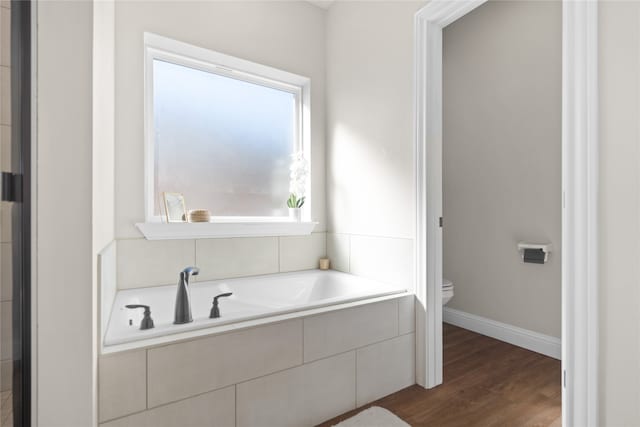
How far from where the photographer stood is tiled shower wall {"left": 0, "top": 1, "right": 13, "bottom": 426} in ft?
2.55

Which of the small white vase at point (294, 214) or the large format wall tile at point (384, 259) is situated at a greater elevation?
the small white vase at point (294, 214)

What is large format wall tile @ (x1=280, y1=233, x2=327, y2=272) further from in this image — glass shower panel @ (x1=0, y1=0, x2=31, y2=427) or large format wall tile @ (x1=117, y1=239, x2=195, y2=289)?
glass shower panel @ (x1=0, y1=0, x2=31, y2=427)

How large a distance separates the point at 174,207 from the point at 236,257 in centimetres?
53

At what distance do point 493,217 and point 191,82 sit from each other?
2.52 m

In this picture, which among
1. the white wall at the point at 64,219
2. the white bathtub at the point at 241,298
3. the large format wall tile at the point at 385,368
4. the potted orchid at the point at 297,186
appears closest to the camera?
the white wall at the point at 64,219

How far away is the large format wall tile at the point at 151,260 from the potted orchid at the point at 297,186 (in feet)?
2.64

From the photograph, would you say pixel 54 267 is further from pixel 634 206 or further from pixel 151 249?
pixel 634 206

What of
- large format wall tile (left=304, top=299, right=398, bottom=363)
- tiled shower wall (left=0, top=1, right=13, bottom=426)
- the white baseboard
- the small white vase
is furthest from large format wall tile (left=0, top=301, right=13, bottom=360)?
the white baseboard

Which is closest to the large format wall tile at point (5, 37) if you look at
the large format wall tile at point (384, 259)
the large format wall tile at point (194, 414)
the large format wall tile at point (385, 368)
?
the large format wall tile at point (194, 414)

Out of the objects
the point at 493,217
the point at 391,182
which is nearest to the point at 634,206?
the point at 391,182

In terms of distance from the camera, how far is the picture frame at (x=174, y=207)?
2.14 metres

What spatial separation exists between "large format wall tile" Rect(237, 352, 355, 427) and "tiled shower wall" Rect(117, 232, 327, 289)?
994mm

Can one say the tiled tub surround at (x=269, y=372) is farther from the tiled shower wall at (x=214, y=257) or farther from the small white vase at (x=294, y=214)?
the small white vase at (x=294, y=214)

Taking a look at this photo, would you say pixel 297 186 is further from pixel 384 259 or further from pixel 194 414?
pixel 194 414
